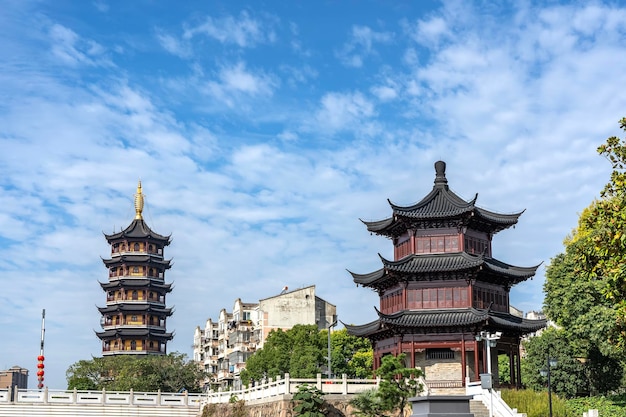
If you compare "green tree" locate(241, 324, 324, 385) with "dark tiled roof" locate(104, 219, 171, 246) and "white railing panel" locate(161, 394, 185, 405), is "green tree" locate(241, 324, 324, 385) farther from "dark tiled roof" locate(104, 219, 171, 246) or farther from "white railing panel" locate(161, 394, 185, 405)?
"dark tiled roof" locate(104, 219, 171, 246)

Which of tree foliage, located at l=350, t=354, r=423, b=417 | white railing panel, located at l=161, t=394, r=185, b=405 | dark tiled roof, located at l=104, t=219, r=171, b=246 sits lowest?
white railing panel, located at l=161, t=394, r=185, b=405

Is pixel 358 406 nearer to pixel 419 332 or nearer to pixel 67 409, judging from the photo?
pixel 419 332

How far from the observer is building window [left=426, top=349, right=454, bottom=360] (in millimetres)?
48862

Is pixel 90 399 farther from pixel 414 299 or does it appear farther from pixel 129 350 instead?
pixel 129 350

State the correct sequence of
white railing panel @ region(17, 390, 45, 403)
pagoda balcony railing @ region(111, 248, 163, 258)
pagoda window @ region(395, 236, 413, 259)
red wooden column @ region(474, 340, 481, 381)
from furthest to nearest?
pagoda balcony railing @ region(111, 248, 163, 258) → white railing panel @ region(17, 390, 45, 403) → pagoda window @ region(395, 236, 413, 259) → red wooden column @ region(474, 340, 481, 381)

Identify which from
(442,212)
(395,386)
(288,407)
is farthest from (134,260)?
(395,386)

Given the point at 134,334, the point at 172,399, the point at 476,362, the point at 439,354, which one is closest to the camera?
the point at 476,362

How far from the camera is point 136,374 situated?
80.8 meters

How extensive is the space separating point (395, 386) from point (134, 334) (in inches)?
2515

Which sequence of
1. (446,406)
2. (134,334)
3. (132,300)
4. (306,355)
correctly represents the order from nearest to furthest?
(446,406) → (306,355) → (134,334) → (132,300)

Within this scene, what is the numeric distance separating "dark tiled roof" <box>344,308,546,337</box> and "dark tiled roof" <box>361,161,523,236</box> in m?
5.69

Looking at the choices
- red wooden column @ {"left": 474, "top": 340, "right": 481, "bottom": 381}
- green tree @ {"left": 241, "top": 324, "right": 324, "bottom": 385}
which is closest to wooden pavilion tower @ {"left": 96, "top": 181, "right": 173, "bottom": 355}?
green tree @ {"left": 241, "top": 324, "right": 324, "bottom": 385}

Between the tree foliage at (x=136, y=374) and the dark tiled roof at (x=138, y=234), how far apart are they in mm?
17801

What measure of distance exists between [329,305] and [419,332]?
54294 millimetres
